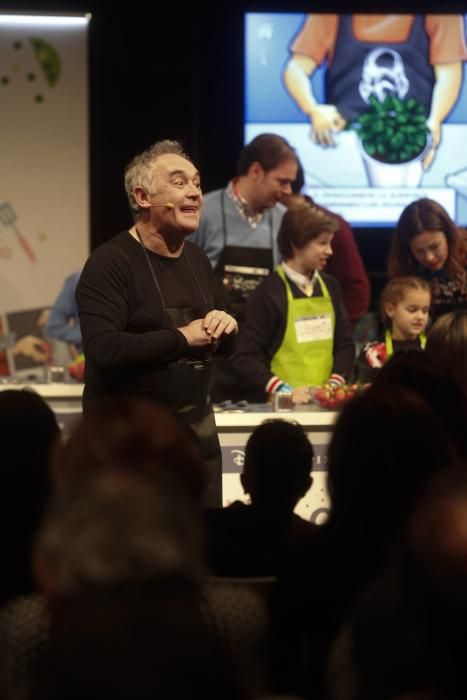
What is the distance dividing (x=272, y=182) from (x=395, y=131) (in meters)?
1.72

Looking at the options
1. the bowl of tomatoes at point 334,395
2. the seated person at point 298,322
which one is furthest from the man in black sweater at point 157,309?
the seated person at point 298,322

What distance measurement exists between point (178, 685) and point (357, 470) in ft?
2.34

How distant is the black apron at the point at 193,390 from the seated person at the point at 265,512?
18.6 inches

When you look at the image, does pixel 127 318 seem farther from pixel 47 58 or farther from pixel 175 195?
pixel 47 58

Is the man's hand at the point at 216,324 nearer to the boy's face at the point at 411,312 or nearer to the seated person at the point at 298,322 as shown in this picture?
the seated person at the point at 298,322

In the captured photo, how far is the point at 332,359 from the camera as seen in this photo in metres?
4.39

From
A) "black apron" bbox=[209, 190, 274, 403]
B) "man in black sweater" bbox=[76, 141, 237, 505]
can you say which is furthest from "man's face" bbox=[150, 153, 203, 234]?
"black apron" bbox=[209, 190, 274, 403]

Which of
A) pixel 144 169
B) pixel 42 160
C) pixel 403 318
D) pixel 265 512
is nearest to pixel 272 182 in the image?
pixel 403 318

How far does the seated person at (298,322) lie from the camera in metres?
4.33

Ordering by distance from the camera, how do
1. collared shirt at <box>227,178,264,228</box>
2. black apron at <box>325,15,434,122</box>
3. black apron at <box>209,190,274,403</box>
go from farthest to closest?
1. black apron at <box>325,15,434,122</box>
2. collared shirt at <box>227,178,264,228</box>
3. black apron at <box>209,190,274,403</box>

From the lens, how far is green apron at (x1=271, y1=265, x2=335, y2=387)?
14.2 ft

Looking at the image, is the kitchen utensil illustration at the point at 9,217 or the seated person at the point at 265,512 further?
the kitchen utensil illustration at the point at 9,217

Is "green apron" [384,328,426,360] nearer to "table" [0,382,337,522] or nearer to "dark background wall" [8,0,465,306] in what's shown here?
"table" [0,382,337,522]

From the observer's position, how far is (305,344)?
434 centimetres
